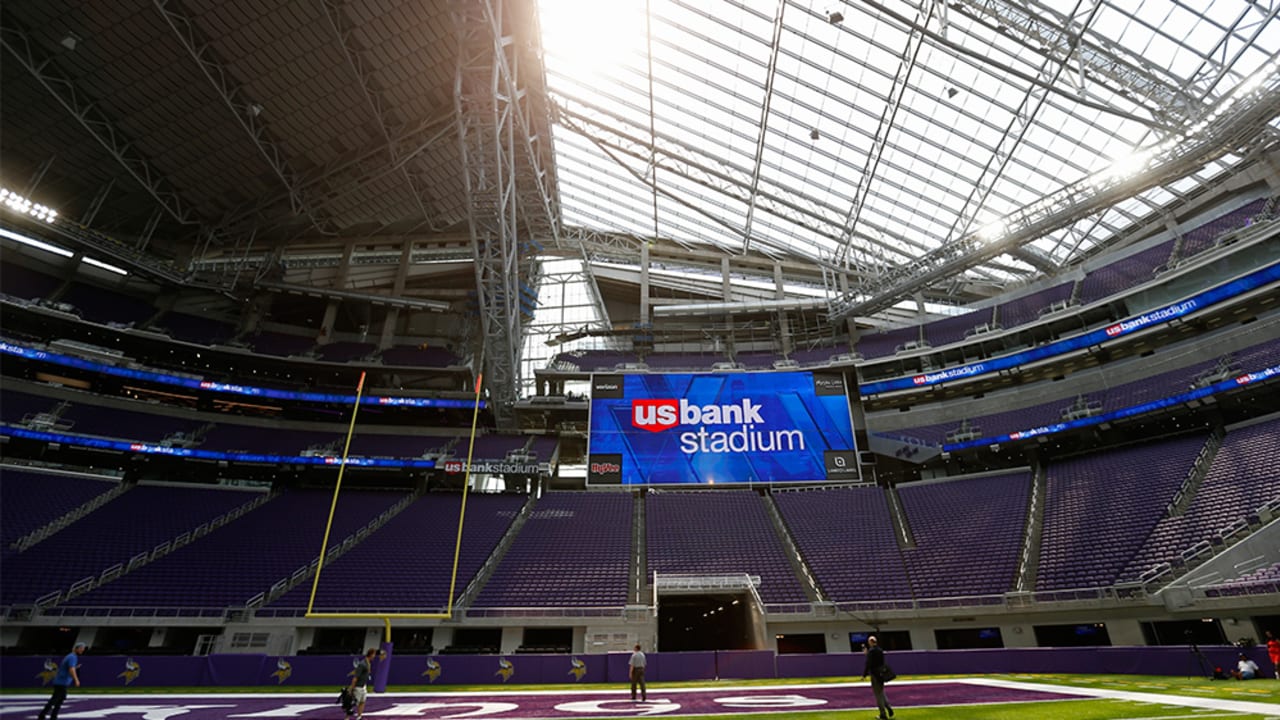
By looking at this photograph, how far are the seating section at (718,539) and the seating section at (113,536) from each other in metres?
17.7

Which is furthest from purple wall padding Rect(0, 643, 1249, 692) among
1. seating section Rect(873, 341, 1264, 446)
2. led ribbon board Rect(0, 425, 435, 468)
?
seating section Rect(873, 341, 1264, 446)

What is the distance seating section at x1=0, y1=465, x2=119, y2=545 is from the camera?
2252cm

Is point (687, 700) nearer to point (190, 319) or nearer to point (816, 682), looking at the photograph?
point (816, 682)

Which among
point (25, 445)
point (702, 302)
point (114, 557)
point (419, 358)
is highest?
point (702, 302)

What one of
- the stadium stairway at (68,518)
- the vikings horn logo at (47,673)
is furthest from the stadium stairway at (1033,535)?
the stadium stairway at (68,518)

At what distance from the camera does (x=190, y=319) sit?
35.2 metres

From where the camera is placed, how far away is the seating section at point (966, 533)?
20.8 metres

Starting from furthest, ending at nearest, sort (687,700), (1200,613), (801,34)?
(801,34) < (1200,613) < (687,700)

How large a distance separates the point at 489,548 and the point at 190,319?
25.9m

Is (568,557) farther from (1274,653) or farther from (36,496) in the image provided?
(36,496)

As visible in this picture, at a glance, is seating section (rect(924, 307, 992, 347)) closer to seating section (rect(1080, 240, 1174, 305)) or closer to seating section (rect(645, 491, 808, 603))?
seating section (rect(1080, 240, 1174, 305))

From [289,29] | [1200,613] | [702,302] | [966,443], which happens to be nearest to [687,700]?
[1200,613]

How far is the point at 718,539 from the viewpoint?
2534cm

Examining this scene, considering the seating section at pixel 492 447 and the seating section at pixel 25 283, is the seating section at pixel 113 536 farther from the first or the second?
the seating section at pixel 25 283
